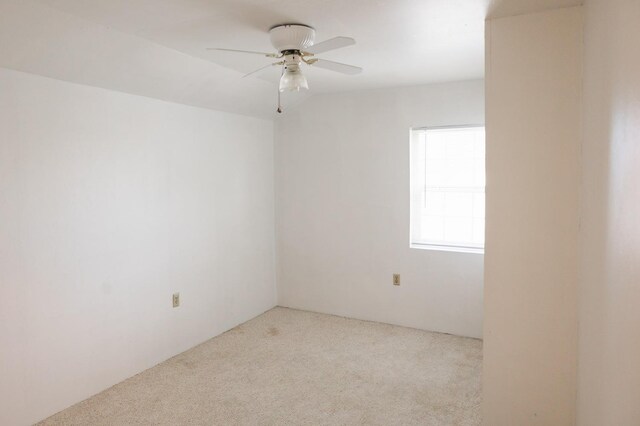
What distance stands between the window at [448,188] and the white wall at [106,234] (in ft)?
5.64

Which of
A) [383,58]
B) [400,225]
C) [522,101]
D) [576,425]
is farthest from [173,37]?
[576,425]

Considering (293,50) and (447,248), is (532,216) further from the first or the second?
(447,248)

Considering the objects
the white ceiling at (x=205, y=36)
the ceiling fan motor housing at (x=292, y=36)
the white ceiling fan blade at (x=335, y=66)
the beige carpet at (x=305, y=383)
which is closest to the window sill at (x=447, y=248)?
the beige carpet at (x=305, y=383)

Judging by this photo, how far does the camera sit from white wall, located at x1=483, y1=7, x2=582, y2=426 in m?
2.26

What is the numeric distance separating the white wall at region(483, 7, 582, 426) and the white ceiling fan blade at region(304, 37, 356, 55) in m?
0.78

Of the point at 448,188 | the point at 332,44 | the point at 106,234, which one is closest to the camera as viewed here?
the point at 332,44

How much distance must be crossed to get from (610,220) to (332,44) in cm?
145

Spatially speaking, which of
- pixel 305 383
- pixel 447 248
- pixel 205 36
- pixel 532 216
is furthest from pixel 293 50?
pixel 447 248

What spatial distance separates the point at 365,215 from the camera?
14.9 feet

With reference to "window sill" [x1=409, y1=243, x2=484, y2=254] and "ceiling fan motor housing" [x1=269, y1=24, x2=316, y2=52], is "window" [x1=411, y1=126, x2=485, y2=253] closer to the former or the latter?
"window sill" [x1=409, y1=243, x2=484, y2=254]

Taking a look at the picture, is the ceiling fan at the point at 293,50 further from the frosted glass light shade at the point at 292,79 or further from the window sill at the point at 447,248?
the window sill at the point at 447,248

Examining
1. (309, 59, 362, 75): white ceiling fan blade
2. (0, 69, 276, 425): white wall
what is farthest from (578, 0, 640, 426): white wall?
(0, 69, 276, 425): white wall

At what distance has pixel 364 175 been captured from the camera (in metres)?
4.52

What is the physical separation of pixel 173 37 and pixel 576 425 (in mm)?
3060
